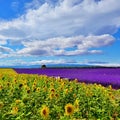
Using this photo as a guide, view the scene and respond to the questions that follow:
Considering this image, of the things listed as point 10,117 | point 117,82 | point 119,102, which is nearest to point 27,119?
point 10,117

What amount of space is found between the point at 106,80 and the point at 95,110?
12.8 m

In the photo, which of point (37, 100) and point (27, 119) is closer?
point (27, 119)

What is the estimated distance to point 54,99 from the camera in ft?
28.2

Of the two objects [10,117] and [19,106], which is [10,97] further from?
[10,117]

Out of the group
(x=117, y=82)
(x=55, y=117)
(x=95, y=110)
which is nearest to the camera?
(x=55, y=117)

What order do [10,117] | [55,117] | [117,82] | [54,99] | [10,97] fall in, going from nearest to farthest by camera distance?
[10,117], [55,117], [54,99], [10,97], [117,82]

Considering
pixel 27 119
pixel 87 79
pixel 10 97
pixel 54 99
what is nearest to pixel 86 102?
pixel 54 99

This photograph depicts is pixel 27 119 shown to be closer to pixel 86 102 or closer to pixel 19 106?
pixel 19 106

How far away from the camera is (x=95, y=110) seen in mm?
7738

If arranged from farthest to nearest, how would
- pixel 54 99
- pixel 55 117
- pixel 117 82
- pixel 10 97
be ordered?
pixel 117 82, pixel 10 97, pixel 54 99, pixel 55 117

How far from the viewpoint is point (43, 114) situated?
6.19m

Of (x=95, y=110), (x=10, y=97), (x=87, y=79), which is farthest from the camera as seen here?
(x=87, y=79)

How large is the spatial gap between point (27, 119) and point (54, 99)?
2.12m

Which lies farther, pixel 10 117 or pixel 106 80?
pixel 106 80
